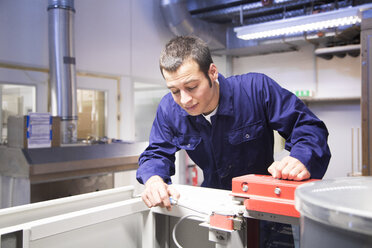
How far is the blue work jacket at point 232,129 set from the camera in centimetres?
128

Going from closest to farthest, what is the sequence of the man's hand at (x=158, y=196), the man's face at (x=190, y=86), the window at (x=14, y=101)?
the man's hand at (x=158, y=196) < the man's face at (x=190, y=86) < the window at (x=14, y=101)

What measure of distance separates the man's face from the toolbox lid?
618 mm

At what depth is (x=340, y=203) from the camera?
44cm

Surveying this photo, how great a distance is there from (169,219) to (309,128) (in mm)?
542

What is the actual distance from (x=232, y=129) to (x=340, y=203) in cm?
88

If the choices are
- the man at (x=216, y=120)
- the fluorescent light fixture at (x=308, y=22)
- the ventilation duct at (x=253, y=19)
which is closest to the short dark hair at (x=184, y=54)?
the man at (x=216, y=120)

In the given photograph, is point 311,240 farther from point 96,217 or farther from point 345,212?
point 96,217

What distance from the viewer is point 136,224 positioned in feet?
3.23

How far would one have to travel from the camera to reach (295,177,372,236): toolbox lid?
0.40 metres

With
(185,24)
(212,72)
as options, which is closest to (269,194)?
(212,72)

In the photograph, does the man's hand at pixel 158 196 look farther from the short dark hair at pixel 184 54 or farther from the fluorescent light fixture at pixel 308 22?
the fluorescent light fixture at pixel 308 22

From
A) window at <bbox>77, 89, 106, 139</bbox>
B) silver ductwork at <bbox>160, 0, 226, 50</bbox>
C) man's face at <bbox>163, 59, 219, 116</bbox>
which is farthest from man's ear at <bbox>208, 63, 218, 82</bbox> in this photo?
silver ductwork at <bbox>160, 0, 226, 50</bbox>

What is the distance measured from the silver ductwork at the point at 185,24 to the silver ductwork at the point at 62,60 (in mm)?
1246

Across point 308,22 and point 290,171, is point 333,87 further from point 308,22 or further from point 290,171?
point 290,171
